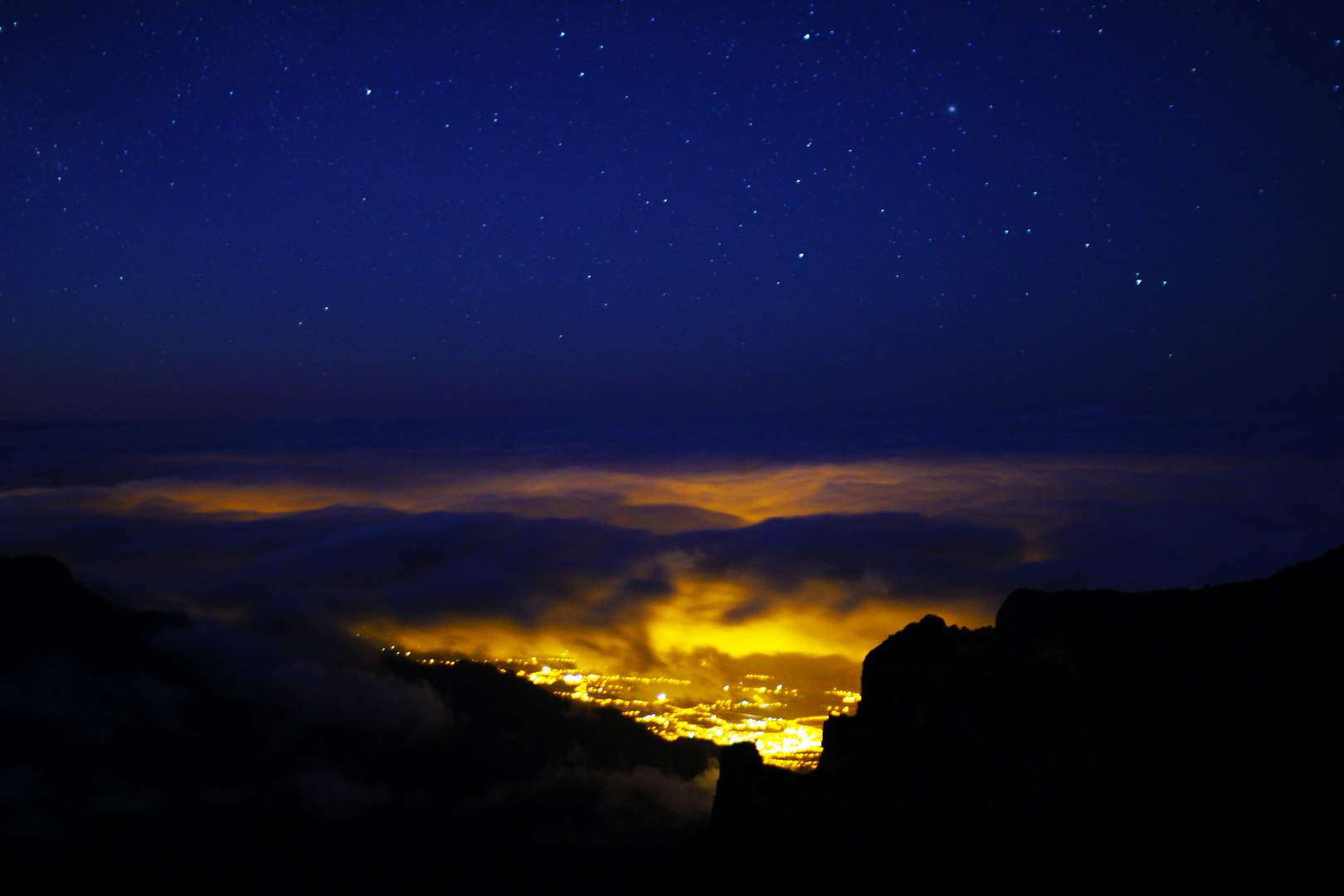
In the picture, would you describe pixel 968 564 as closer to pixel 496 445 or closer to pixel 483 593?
pixel 483 593

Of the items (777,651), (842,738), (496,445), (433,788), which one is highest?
(496,445)

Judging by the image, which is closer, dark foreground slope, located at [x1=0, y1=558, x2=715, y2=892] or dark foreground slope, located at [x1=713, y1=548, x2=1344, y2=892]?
dark foreground slope, located at [x1=713, y1=548, x2=1344, y2=892]

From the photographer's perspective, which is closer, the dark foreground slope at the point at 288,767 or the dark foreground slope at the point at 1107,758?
the dark foreground slope at the point at 1107,758

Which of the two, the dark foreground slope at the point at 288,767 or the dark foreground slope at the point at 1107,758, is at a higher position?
the dark foreground slope at the point at 1107,758

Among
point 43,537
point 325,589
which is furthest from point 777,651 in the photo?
point 43,537

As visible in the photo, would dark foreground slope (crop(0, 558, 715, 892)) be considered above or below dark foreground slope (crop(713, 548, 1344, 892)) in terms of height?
below
